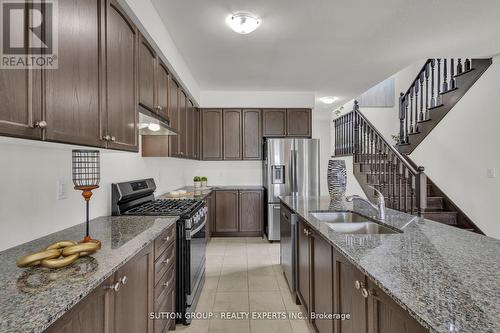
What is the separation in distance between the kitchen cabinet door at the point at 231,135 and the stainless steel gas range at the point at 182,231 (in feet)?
8.61

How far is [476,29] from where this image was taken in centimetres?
288

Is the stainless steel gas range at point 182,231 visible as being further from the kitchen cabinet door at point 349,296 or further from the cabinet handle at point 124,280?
the kitchen cabinet door at point 349,296

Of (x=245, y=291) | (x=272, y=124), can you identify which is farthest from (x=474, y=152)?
(x=245, y=291)

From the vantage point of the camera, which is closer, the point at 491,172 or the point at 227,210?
the point at 491,172

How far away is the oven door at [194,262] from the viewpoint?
2.29 meters

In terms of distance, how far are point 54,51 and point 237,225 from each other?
4268mm

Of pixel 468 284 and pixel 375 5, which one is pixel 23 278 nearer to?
pixel 468 284

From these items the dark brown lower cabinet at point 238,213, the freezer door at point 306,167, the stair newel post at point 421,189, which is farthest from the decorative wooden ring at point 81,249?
the freezer door at point 306,167

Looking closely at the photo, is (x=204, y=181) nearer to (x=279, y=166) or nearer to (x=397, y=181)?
(x=279, y=166)

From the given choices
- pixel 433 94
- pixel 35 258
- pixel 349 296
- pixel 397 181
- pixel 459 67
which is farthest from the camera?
pixel 433 94

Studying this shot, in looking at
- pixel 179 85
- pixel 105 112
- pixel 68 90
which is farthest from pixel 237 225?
pixel 68 90

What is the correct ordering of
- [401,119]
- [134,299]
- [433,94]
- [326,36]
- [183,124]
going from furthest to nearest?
[401,119], [433,94], [183,124], [326,36], [134,299]

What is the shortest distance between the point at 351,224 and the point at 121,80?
1.89 meters

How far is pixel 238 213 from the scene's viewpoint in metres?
5.04
